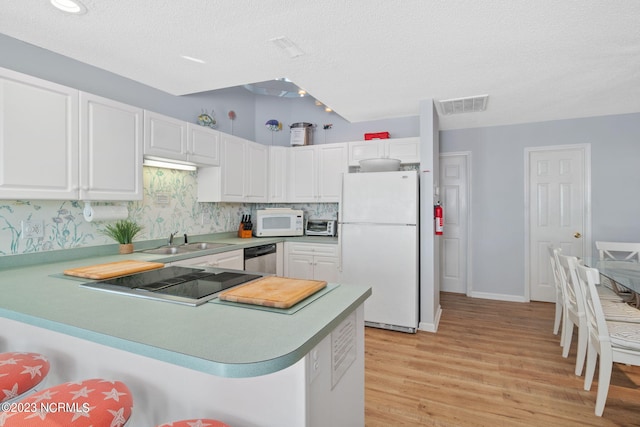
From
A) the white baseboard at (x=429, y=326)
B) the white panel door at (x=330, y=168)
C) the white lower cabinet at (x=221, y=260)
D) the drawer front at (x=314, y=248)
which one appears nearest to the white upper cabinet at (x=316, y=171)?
the white panel door at (x=330, y=168)

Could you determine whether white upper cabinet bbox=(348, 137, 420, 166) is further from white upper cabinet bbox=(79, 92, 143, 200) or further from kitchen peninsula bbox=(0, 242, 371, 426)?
kitchen peninsula bbox=(0, 242, 371, 426)

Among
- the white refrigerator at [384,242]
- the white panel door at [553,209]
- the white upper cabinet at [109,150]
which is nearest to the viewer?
the white upper cabinet at [109,150]

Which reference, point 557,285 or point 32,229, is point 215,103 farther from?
point 557,285

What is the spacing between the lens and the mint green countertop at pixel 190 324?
87cm

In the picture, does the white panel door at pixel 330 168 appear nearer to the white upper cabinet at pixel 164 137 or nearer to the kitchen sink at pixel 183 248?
the kitchen sink at pixel 183 248

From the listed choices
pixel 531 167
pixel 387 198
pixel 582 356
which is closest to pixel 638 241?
pixel 531 167

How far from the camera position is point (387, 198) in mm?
3334

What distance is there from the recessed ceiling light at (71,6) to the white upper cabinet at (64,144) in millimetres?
481

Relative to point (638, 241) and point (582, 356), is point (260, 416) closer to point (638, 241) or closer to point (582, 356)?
point (582, 356)

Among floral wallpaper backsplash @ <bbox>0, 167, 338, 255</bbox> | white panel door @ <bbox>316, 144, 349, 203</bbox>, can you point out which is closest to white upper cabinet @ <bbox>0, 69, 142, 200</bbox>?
floral wallpaper backsplash @ <bbox>0, 167, 338, 255</bbox>

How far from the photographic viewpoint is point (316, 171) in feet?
14.1

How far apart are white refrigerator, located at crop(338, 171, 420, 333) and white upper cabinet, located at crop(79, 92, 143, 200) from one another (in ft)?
6.46

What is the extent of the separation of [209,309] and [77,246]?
1982 mm

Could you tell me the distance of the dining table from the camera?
7.20 feet
